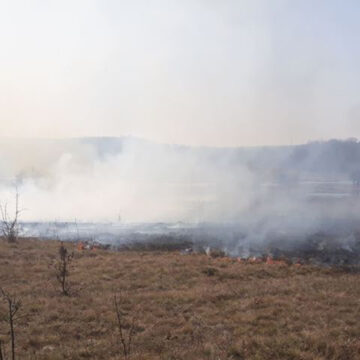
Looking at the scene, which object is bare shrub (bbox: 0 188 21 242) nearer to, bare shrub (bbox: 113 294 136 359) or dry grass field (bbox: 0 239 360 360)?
dry grass field (bbox: 0 239 360 360)

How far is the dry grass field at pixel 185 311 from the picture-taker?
8812mm

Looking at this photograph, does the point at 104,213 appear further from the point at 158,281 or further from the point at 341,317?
the point at 341,317

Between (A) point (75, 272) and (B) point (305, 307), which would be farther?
(A) point (75, 272)

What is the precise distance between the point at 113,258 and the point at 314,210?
108ft

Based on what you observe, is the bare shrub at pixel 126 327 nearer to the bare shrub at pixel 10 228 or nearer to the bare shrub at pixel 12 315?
the bare shrub at pixel 12 315

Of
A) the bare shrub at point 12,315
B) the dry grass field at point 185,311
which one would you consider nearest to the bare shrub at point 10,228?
the dry grass field at point 185,311

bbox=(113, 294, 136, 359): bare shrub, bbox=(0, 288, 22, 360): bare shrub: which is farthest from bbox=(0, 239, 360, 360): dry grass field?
bbox=(0, 288, 22, 360): bare shrub

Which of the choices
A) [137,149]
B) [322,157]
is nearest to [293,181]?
[322,157]

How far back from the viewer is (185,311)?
11.9 metres

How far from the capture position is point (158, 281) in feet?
51.4

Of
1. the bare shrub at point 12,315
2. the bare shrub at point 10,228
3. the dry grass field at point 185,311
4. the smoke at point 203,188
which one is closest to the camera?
the bare shrub at point 12,315

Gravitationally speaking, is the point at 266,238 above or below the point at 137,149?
below

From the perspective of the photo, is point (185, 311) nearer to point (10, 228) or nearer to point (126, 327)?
point (126, 327)

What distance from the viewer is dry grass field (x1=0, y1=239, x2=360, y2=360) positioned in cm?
881
